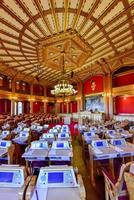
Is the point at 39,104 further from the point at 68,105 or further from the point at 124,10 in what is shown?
the point at 124,10

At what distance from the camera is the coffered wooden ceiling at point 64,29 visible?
6039 millimetres

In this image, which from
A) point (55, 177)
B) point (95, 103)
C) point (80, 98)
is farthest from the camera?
point (80, 98)

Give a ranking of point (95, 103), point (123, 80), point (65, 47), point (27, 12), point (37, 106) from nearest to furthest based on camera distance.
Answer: point (27, 12) < point (65, 47) < point (123, 80) < point (95, 103) < point (37, 106)

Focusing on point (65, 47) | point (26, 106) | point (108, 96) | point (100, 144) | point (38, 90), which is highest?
point (65, 47)

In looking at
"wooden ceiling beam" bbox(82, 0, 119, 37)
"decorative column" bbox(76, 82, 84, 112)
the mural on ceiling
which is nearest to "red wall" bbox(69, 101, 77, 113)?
"decorative column" bbox(76, 82, 84, 112)

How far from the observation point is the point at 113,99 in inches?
611

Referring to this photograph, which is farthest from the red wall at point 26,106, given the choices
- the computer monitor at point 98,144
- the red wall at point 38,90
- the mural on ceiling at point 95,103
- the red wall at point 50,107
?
the computer monitor at point 98,144

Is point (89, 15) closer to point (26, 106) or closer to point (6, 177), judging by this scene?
point (6, 177)

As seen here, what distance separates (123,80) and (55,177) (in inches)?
544

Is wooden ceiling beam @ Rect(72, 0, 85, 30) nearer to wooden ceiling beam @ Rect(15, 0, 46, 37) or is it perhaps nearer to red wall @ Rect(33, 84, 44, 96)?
wooden ceiling beam @ Rect(15, 0, 46, 37)

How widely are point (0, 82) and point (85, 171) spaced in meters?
12.2

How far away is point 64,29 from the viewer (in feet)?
25.4

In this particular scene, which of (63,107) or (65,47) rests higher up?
(65,47)

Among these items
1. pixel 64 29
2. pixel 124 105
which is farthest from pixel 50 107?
pixel 64 29
